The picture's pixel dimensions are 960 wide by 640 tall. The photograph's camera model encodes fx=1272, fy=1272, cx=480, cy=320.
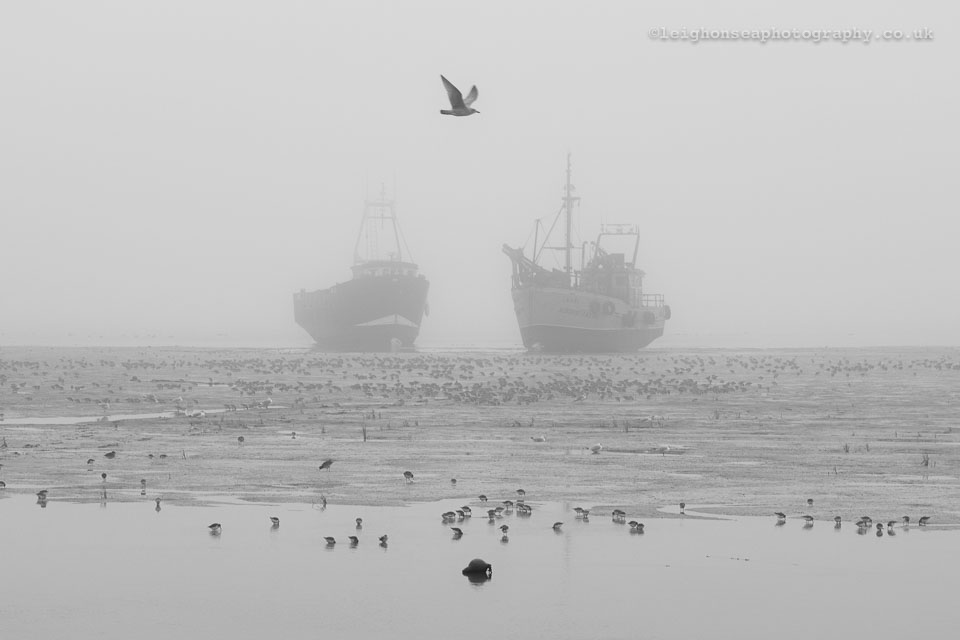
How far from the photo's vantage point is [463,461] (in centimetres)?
2567

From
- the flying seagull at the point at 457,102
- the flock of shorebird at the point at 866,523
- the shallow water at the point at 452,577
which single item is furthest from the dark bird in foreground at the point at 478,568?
the flying seagull at the point at 457,102

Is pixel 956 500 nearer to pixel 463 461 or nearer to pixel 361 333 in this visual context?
pixel 463 461

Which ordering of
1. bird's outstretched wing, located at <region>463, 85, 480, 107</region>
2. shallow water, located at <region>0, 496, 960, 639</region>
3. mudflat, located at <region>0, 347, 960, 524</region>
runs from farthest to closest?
mudflat, located at <region>0, 347, 960, 524</region>, bird's outstretched wing, located at <region>463, 85, 480, 107</region>, shallow water, located at <region>0, 496, 960, 639</region>

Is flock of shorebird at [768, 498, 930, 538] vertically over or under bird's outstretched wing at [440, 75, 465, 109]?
under

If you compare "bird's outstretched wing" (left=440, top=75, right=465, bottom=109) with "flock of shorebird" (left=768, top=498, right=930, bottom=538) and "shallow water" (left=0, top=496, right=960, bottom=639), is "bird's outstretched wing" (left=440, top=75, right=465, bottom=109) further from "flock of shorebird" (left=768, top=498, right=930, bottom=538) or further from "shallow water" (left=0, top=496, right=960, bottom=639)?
"flock of shorebird" (left=768, top=498, right=930, bottom=538)

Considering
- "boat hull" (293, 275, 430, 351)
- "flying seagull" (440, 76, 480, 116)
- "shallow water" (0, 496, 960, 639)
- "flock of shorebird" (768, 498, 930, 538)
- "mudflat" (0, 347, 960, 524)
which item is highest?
"boat hull" (293, 275, 430, 351)

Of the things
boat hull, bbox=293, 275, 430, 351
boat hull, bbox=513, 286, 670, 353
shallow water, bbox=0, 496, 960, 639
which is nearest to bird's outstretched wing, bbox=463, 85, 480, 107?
shallow water, bbox=0, 496, 960, 639

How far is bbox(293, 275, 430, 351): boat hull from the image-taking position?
127188 millimetres

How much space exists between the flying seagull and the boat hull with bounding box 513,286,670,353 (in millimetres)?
88509

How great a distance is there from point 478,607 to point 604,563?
8.40 feet

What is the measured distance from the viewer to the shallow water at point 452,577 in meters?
12.7

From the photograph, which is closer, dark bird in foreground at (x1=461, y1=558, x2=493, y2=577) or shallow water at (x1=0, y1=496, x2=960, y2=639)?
shallow water at (x1=0, y1=496, x2=960, y2=639)

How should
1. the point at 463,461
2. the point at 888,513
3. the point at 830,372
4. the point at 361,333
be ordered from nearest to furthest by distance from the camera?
the point at 888,513 < the point at 463,461 < the point at 830,372 < the point at 361,333

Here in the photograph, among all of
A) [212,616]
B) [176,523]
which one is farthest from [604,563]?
[176,523]
